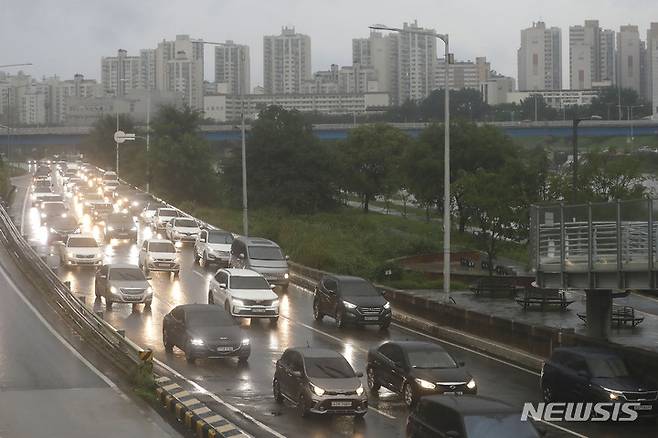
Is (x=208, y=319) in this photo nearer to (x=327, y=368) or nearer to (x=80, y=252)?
(x=327, y=368)

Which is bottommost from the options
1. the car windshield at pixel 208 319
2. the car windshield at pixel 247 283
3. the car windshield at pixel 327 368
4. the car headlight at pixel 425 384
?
the car headlight at pixel 425 384

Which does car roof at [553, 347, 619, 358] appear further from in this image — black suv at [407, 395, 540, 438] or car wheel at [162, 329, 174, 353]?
car wheel at [162, 329, 174, 353]

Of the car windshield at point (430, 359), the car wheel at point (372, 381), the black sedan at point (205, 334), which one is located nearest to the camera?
the car windshield at point (430, 359)

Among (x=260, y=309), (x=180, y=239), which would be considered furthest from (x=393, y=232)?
(x=260, y=309)

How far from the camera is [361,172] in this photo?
99812 mm

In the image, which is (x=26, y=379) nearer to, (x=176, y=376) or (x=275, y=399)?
(x=176, y=376)

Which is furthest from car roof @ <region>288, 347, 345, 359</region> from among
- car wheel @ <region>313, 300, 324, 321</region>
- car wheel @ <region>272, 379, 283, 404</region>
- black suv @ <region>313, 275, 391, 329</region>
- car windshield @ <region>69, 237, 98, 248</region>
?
car windshield @ <region>69, 237, 98, 248</region>

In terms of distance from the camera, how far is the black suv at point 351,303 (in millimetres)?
33281

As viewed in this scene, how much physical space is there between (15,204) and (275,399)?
64226 millimetres

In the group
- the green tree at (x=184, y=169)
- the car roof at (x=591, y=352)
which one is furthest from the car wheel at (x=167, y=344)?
the green tree at (x=184, y=169)

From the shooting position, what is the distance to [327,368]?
70.6 feet

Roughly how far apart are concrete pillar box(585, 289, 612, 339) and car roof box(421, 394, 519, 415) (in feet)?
46.2

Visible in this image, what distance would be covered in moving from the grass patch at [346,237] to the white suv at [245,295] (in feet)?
39.5

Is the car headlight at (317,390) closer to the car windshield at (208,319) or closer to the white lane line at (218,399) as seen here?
the white lane line at (218,399)
